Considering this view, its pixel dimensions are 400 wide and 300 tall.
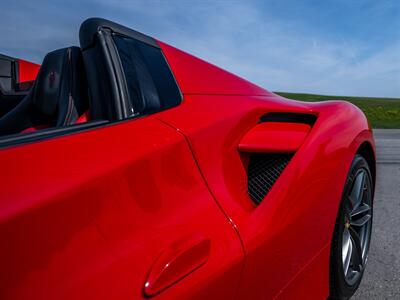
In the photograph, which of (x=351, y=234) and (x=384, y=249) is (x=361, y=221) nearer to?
(x=351, y=234)

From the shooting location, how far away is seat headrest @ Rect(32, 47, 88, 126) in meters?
1.44

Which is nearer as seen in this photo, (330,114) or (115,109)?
(115,109)

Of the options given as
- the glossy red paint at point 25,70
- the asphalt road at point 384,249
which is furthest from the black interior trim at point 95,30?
the glossy red paint at point 25,70

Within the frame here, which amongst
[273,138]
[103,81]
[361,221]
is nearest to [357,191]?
[361,221]

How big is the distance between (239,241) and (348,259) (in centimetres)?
109

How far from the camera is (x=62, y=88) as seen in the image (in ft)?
4.98

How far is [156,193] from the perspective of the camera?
3.56 feet

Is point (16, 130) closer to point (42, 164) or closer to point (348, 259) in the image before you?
point (42, 164)

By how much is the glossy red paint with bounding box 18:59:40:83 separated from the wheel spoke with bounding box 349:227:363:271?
11.0 ft

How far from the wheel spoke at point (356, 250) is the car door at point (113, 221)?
1200mm

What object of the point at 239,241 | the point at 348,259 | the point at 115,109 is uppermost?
the point at 115,109

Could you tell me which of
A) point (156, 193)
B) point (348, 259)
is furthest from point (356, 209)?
point (156, 193)

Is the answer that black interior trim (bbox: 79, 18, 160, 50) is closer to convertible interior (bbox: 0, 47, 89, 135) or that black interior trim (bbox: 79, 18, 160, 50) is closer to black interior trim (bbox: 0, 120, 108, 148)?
convertible interior (bbox: 0, 47, 89, 135)

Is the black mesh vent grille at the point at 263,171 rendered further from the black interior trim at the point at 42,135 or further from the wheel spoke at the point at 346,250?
the wheel spoke at the point at 346,250
